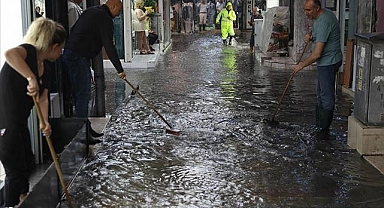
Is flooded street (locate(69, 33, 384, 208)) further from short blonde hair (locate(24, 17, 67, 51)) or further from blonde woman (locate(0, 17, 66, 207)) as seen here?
short blonde hair (locate(24, 17, 67, 51))

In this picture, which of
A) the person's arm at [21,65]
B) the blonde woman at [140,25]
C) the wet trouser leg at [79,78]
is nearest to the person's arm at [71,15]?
the wet trouser leg at [79,78]

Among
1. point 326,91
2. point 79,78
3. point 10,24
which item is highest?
point 10,24

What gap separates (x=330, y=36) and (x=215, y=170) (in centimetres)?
243

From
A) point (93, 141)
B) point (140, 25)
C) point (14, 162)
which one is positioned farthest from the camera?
point (140, 25)

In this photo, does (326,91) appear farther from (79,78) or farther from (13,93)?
(13,93)

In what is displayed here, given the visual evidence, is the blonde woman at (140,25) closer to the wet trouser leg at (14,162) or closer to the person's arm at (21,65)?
the wet trouser leg at (14,162)

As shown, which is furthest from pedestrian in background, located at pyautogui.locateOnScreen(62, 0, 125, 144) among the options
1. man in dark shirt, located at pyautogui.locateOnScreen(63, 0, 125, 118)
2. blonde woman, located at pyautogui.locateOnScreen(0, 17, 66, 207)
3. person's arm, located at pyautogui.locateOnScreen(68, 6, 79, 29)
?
blonde woman, located at pyautogui.locateOnScreen(0, 17, 66, 207)

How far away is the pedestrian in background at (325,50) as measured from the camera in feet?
23.6

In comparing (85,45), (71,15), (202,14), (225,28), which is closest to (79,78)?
(85,45)

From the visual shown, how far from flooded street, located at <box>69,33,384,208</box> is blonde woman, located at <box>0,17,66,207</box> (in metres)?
0.82

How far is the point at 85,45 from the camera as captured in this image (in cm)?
688

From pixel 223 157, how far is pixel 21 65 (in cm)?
299

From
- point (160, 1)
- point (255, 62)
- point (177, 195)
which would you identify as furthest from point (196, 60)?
point (177, 195)

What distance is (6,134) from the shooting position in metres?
4.42
